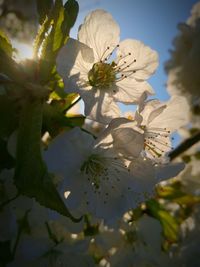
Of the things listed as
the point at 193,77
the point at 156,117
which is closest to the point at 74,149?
the point at 156,117

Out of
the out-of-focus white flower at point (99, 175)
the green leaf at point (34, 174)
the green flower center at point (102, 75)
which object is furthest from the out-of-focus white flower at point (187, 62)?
the green leaf at point (34, 174)

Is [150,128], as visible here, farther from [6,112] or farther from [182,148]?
[182,148]

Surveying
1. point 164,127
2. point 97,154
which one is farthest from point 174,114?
point 97,154

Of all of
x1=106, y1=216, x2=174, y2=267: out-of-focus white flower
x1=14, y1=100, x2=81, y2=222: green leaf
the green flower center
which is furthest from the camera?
x1=106, y1=216, x2=174, y2=267: out-of-focus white flower

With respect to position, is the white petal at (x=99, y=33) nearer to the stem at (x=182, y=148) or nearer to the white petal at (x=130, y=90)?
the white petal at (x=130, y=90)

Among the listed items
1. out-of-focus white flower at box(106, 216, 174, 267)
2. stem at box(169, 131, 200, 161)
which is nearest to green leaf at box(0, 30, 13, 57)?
out-of-focus white flower at box(106, 216, 174, 267)

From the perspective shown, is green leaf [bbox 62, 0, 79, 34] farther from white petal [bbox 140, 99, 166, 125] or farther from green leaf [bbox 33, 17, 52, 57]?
white petal [bbox 140, 99, 166, 125]
